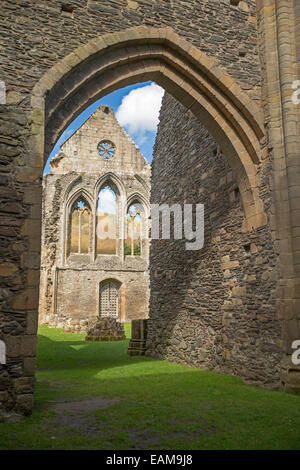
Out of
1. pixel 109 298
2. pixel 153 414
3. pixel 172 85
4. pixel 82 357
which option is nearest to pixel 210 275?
pixel 172 85

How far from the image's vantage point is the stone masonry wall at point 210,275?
605cm

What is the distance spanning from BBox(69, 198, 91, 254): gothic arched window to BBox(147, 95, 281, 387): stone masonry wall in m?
11.2

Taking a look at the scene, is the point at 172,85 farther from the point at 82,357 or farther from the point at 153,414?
the point at 82,357

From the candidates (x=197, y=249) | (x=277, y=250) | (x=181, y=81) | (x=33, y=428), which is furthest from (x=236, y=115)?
(x=33, y=428)

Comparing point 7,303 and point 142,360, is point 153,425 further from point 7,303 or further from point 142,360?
point 142,360

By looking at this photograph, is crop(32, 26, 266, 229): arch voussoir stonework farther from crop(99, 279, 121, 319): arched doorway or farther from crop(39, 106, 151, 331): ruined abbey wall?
crop(99, 279, 121, 319): arched doorway

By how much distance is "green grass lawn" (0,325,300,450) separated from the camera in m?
3.37

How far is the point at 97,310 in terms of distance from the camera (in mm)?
21000

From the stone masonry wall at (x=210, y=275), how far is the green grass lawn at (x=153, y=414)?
0.58 metres

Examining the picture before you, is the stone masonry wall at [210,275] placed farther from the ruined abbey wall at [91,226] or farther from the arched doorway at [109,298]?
the arched doorway at [109,298]

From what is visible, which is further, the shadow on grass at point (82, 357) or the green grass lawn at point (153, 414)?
the shadow on grass at point (82, 357)

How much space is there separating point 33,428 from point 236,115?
542cm

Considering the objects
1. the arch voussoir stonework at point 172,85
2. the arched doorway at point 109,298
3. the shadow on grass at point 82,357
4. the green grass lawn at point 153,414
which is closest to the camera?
the green grass lawn at point 153,414

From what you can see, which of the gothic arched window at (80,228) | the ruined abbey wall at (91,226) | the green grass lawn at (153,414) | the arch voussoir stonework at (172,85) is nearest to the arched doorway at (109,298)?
the ruined abbey wall at (91,226)
